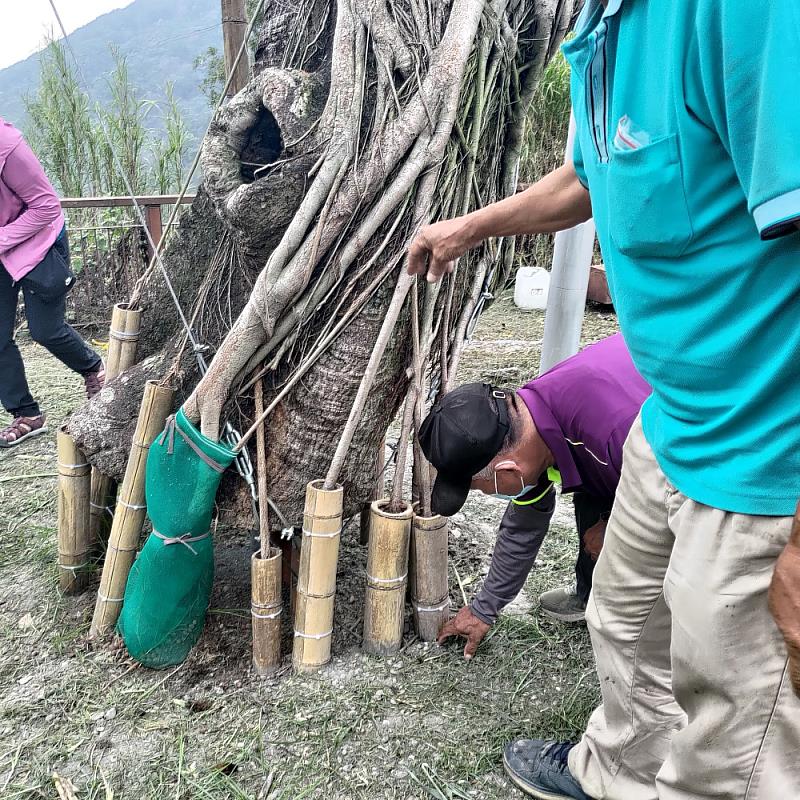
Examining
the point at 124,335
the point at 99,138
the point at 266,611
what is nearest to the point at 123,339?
the point at 124,335

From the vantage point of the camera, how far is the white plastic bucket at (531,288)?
7.60 m

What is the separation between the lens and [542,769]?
1.98 m

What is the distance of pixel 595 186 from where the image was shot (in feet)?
4.26

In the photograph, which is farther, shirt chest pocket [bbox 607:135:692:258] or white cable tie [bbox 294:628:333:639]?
white cable tie [bbox 294:628:333:639]

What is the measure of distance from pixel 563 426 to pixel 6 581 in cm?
247

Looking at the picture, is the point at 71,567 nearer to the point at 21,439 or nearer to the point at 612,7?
the point at 21,439

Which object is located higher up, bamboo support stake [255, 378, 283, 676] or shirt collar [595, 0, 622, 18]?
shirt collar [595, 0, 622, 18]

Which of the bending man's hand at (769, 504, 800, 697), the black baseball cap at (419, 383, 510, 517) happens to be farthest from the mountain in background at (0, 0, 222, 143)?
the bending man's hand at (769, 504, 800, 697)

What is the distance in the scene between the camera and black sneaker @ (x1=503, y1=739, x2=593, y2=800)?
1937mm

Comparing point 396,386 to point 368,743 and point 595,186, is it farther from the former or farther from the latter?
point 595,186

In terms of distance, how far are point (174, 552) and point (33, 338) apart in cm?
259

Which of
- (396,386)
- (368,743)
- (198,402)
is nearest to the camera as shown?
(368,743)

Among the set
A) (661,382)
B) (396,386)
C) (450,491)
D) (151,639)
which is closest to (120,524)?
(151,639)

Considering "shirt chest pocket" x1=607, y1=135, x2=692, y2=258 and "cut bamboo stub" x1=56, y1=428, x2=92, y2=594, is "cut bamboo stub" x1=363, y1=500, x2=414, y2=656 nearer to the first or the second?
"cut bamboo stub" x1=56, y1=428, x2=92, y2=594
